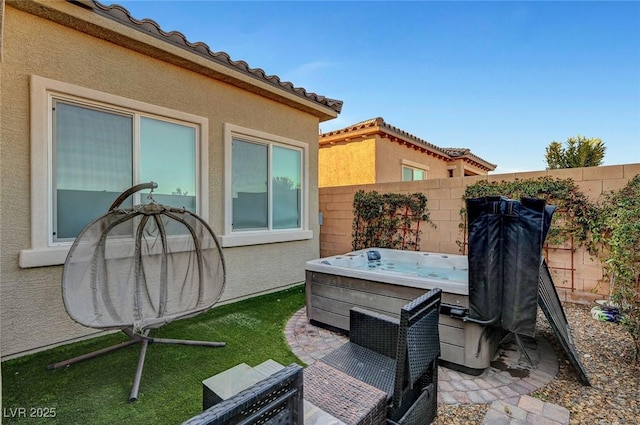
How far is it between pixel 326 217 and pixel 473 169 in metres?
11.0

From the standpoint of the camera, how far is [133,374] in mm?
3438

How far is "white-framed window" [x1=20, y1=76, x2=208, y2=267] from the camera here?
3.87m

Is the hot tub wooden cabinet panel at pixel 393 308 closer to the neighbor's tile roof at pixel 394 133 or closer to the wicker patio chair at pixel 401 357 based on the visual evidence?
the wicker patio chair at pixel 401 357

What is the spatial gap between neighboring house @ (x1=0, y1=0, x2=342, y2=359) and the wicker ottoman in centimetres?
397

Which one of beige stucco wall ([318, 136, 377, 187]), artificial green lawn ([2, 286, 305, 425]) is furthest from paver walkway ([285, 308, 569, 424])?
beige stucco wall ([318, 136, 377, 187])

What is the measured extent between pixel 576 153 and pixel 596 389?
1306 cm

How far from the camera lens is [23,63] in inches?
148

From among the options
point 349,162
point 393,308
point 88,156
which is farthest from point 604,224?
point 88,156

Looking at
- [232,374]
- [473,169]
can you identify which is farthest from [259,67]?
[473,169]

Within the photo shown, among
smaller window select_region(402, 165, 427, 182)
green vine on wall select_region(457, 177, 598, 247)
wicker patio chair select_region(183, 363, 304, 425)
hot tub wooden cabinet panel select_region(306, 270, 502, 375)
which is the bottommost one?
hot tub wooden cabinet panel select_region(306, 270, 502, 375)

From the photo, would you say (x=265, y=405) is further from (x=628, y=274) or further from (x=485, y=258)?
(x=628, y=274)

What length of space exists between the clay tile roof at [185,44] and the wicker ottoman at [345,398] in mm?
5222

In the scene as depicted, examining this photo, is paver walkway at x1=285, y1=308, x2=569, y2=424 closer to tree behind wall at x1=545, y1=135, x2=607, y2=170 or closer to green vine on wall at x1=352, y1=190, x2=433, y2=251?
green vine on wall at x1=352, y1=190, x2=433, y2=251

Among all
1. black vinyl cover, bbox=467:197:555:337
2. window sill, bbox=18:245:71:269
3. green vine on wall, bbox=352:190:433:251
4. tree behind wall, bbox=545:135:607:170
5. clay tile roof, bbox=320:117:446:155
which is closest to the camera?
black vinyl cover, bbox=467:197:555:337
